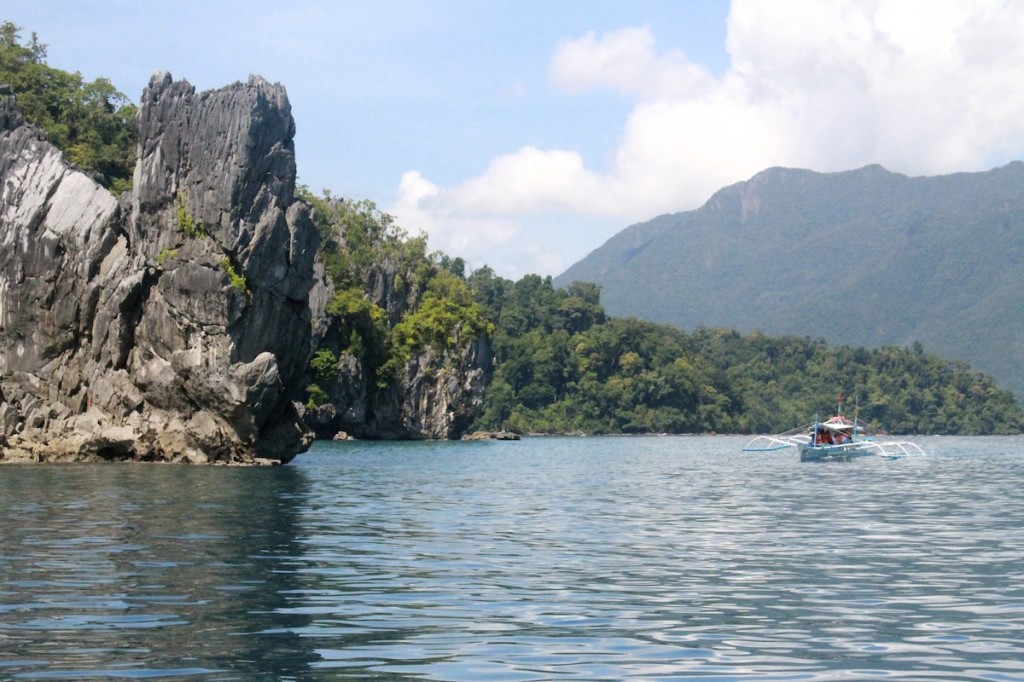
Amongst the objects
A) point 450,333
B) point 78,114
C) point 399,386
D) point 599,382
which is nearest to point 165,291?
point 78,114

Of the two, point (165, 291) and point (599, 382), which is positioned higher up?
point (599, 382)

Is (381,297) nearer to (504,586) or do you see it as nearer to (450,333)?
(450,333)

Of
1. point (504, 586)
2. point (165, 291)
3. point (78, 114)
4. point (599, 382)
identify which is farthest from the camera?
point (599, 382)

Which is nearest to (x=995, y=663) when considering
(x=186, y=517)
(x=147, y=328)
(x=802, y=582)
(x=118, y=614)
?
(x=802, y=582)

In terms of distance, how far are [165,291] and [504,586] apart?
43492 millimetres

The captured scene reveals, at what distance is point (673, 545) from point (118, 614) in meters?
12.6

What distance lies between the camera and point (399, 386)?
116312mm

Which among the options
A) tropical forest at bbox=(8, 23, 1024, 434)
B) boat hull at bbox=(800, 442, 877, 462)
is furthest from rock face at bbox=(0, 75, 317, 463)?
boat hull at bbox=(800, 442, 877, 462)

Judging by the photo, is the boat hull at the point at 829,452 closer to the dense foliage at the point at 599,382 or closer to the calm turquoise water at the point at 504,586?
the calm turquoise water at the point at 504,586

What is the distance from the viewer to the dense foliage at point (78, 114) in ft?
289

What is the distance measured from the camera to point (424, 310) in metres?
123

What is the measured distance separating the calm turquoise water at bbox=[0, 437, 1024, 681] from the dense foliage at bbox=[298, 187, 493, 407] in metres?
70.0

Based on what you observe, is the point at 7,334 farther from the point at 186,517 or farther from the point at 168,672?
the point at 168,672

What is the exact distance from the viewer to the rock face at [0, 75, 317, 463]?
193ft
